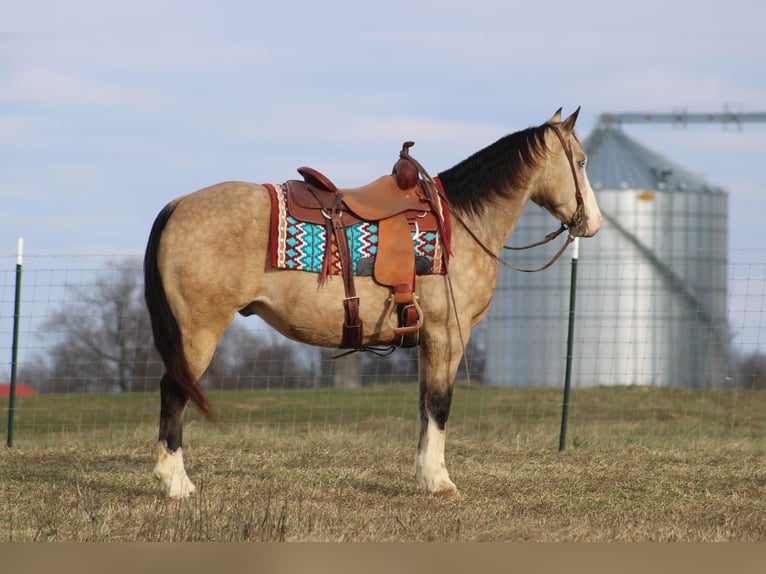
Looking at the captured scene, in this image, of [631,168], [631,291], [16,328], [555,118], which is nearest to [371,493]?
[555,118]

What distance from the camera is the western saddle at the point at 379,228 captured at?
5.76 meters

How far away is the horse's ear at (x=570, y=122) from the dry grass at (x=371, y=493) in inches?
91.6

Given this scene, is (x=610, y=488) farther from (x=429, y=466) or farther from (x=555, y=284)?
(x=555, y=284)

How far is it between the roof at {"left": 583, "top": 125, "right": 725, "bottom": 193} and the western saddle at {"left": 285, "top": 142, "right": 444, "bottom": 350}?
16774 millimetres

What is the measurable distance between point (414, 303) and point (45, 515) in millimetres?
2316

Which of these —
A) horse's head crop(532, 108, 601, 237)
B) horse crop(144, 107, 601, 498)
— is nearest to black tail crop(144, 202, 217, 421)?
horse crop(144, 107, 601, 498)

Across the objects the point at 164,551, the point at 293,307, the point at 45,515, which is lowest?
the point at 45,515

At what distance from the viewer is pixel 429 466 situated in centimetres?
600

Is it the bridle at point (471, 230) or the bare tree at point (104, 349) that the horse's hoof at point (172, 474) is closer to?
the bridle at point (471, 230)

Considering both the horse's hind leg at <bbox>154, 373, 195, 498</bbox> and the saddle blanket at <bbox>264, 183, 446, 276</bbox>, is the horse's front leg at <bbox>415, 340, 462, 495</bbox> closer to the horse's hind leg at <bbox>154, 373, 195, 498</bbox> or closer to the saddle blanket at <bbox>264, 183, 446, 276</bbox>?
the saddle blanket at <bbox>264, 183, 446, 276</bbox>

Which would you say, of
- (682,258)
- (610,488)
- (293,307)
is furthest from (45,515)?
(682,258)

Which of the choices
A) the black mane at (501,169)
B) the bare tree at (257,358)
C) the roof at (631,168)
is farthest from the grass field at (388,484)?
the roof at (631,168)

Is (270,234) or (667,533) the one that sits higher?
(270,234)

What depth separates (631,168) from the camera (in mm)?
23328
